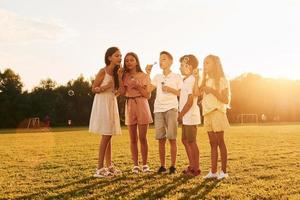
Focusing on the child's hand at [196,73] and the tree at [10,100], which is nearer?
the child's hand at [196,73]

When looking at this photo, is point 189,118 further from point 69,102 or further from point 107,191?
point 69,102

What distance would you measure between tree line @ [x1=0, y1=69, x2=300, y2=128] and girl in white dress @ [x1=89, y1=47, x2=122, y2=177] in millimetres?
48324

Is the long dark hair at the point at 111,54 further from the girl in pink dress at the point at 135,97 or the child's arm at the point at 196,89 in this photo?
the child's arm at the point at 196,89

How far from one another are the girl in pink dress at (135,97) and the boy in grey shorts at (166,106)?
Answer: 0.63 feet

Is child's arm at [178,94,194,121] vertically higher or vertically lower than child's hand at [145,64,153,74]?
lower

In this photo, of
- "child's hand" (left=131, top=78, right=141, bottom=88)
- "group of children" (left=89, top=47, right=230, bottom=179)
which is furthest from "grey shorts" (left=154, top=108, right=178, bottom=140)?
"child's hand" (left=131, top=78, right=141, bottom=88)

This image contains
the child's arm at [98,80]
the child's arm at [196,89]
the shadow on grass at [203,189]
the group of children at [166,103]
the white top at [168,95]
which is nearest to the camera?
the shadow on grass at [203,189]

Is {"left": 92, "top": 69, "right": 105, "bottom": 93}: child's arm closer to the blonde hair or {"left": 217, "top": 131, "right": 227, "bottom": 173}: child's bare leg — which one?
the blonde hair

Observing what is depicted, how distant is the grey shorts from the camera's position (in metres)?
7.72

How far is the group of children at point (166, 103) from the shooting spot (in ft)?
23.2

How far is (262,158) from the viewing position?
10.2 meters

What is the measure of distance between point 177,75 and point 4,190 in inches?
140

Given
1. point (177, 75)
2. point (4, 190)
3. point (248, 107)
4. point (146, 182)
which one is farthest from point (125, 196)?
point (248, 107)

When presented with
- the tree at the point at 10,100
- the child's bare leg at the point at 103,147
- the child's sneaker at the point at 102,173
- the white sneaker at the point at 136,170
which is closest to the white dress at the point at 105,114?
the child's bare leg at the point at 103,147
